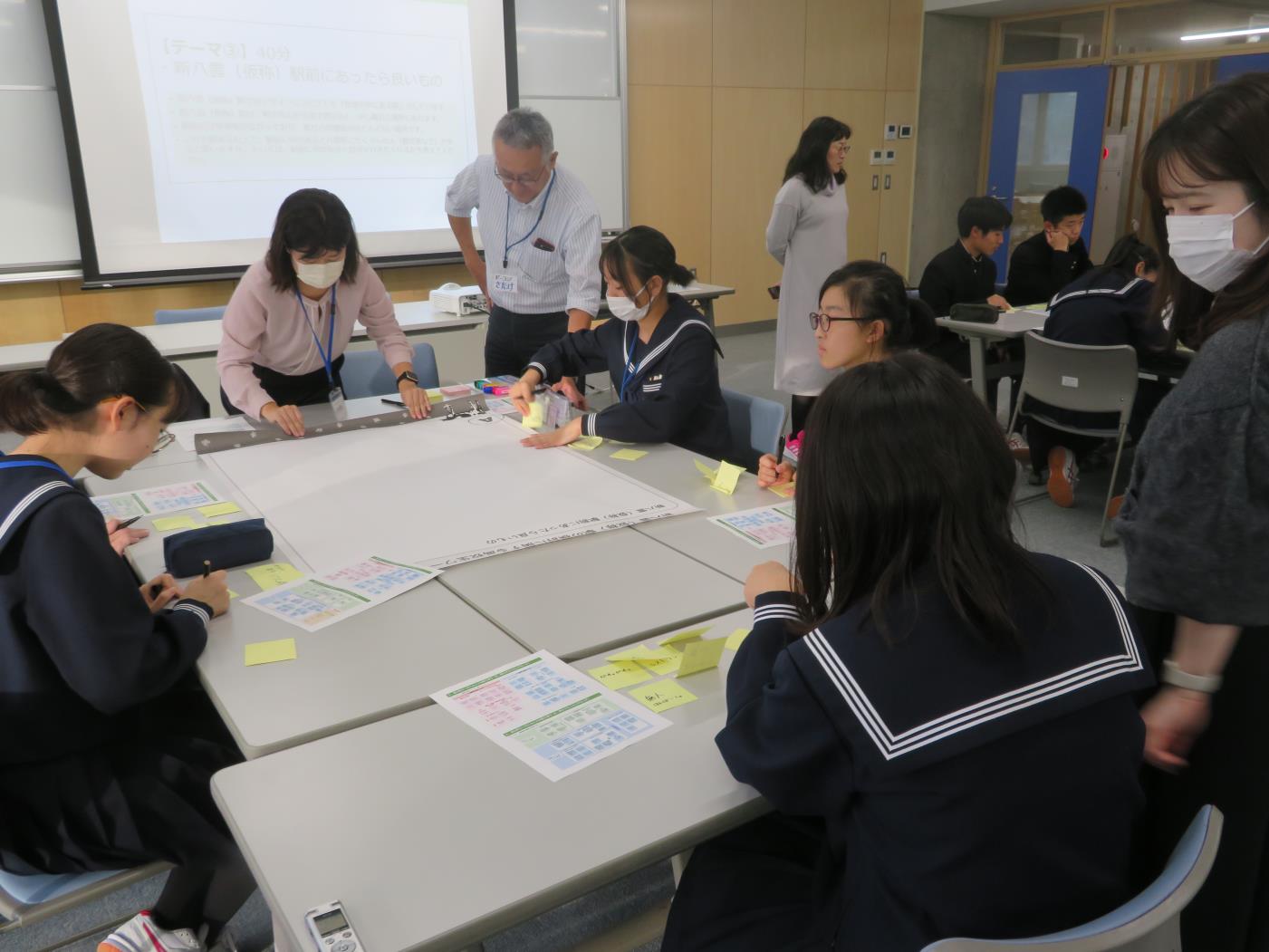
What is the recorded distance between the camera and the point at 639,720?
4.19ft

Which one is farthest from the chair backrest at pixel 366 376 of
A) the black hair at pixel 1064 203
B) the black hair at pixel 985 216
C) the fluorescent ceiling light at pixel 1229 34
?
the fluorescent ceiling light at pixel 1229 34

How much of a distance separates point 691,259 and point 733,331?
73 cm

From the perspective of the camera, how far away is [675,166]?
6.99 meters

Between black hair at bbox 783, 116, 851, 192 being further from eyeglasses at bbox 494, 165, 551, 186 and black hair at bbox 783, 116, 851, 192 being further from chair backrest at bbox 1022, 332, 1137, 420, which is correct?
eyeglasses at bbox 494, 165, 551, 186

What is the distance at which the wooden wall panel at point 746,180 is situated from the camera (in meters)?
7.23

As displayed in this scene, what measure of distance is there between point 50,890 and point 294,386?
71.7 inches

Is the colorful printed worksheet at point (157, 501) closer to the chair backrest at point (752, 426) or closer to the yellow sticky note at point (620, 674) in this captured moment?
the yellow sticky note at point (620, 674)

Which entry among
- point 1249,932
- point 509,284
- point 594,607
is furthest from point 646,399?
point 1249,932

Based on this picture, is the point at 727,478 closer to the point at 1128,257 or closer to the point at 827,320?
the point at 827,320

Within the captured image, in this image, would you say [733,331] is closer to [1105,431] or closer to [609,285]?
[1105,431]

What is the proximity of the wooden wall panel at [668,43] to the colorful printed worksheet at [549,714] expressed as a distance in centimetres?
602

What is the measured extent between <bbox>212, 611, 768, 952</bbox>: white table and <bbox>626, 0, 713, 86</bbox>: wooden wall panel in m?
6.19

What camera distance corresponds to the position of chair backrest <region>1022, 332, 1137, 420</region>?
348 cm

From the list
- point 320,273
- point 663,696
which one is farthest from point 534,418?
point 663,696
